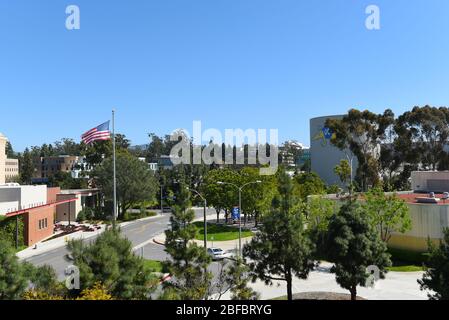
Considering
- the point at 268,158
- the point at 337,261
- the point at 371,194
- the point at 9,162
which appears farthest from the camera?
the point at 9,162

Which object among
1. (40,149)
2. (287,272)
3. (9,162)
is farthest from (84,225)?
(40,149)

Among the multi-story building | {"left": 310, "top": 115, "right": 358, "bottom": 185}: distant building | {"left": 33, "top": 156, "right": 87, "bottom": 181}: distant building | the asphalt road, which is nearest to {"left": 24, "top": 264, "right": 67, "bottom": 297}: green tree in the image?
the asphalt road

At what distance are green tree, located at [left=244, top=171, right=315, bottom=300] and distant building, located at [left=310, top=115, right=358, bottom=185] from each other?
61135mm

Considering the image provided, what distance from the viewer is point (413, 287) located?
2380 cm

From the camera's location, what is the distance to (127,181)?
5809 centimetres

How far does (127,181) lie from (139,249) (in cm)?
2098

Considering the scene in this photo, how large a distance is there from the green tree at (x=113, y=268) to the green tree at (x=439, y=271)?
9.63 meters

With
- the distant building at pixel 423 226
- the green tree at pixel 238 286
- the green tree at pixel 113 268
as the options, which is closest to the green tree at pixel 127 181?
the distant building at pixel 423 226

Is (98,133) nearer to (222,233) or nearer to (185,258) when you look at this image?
(185,258)

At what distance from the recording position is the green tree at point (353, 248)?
17.1 meters

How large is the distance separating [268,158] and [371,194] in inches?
2779

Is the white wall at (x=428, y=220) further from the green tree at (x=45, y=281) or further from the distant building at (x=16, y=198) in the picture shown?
the distant building at (x=16, y=198)

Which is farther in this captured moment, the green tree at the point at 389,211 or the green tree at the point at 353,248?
the green tree at the point at 389,211
